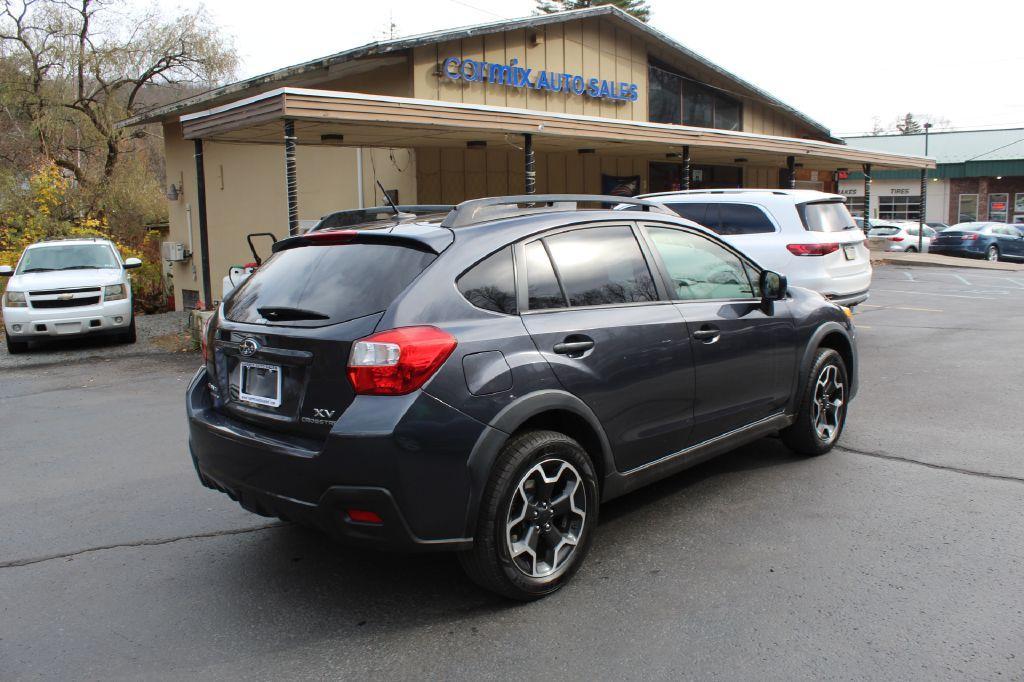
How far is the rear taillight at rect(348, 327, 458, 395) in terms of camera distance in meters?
3.21

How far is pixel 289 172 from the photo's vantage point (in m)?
10.1

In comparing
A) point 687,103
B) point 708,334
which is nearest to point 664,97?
point 687,103

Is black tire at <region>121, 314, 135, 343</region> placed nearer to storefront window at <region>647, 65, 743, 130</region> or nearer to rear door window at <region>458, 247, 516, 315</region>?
rear door window at <region>458, 247, 516, 315</region>

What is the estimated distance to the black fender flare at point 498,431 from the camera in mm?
3316

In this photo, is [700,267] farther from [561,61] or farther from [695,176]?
[695,176]

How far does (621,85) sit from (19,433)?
14270 millimetres

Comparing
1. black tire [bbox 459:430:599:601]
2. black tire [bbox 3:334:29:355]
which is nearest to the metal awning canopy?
black tire [bbox 3:334:29:355]

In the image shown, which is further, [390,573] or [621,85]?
[621,85]

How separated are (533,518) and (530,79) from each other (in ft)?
44.1

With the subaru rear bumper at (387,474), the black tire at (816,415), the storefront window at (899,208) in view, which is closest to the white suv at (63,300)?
the subaru rear bumper at (387,474)

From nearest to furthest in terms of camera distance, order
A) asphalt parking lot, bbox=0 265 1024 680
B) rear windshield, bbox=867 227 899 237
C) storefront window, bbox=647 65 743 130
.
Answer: asphalt parking lot, bbox=0 265 1024 680
storefront window, bbox=647 65 743 130
rear windshield, bbox=867 227 899 237

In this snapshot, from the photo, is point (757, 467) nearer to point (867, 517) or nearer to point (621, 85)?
point (867, 517)

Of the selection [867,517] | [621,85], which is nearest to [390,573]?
[867,517]

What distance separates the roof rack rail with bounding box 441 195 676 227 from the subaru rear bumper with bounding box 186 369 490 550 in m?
1.03
